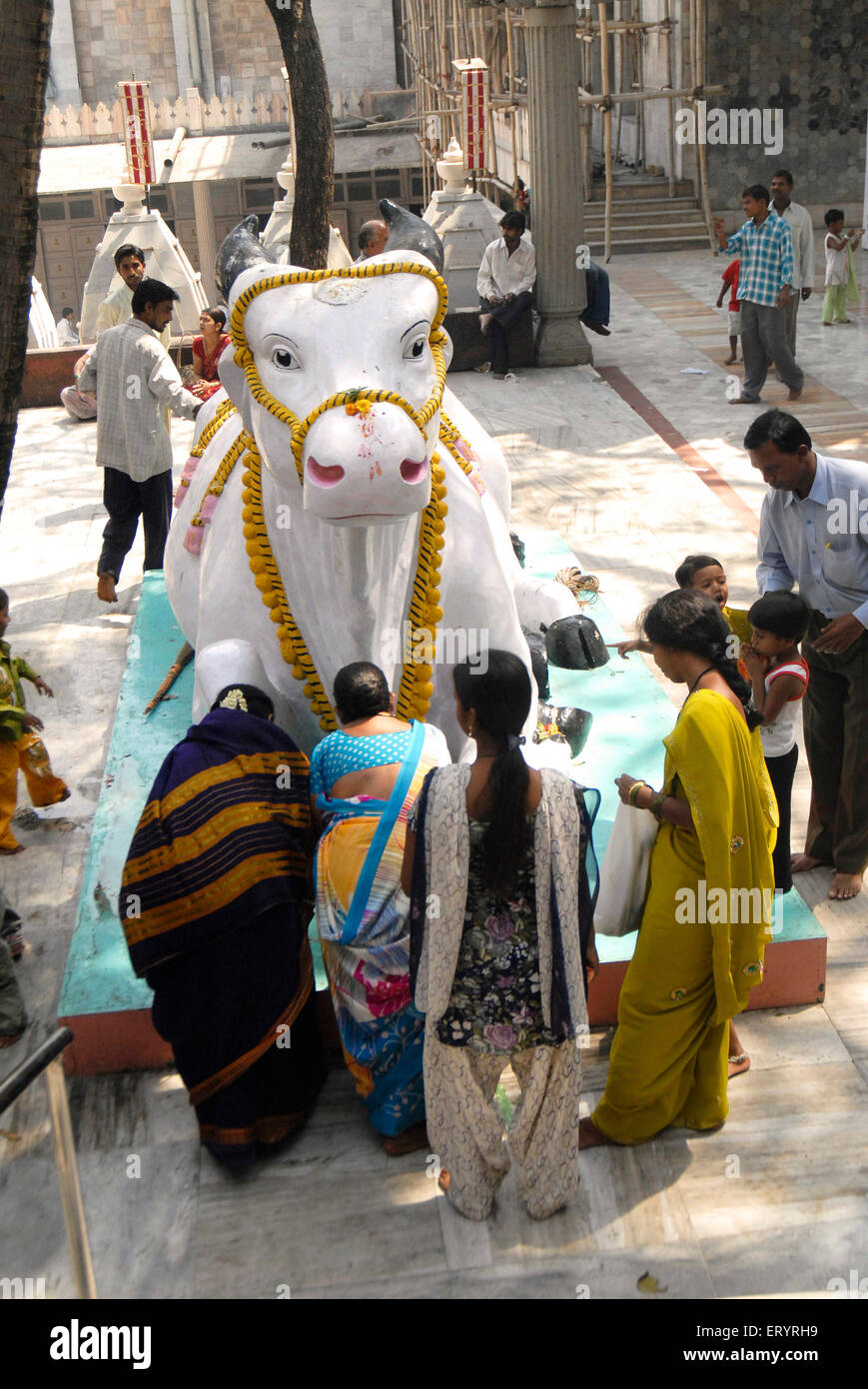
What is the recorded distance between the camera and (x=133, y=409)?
6.85 metres

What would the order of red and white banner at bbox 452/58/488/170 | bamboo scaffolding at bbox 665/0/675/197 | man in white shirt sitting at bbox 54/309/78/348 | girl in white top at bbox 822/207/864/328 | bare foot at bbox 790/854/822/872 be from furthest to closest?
bamboo scaffolding at bbox 665/0/675/197 → man in white shirt sitting at bbox 54/309/78/348 → red and white banner at bbox 452/58/488/170 → girl in white top at bbox 822/207/864/328 → bare foot at bbox 790/854/822/872

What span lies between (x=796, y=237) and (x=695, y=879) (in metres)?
9.11

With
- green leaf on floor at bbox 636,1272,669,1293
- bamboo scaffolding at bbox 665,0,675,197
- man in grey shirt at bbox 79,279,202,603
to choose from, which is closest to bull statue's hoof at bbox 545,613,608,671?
green leaf on floor at bbox 636,1272,669,1293

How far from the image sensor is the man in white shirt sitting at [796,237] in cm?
1097

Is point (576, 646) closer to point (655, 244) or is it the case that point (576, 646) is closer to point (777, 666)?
point (777, 666)

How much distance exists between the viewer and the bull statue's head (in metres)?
3.22

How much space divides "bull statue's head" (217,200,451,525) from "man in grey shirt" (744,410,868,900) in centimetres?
116

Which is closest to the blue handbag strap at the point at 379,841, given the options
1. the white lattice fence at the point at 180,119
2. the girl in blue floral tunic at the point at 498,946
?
the girl in blue floral tunic at the point at 498,946

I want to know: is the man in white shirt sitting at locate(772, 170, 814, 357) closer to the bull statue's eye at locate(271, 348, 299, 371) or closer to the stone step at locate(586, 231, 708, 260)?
the stone step at locate(586, 231, 708, 260)

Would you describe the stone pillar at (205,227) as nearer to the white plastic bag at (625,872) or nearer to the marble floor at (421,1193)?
the marble floor at (421,1193)

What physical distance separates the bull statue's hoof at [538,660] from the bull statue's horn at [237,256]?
60.6 inches

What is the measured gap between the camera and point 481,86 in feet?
49.9

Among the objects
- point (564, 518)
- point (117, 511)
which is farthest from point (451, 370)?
point (117, 511)

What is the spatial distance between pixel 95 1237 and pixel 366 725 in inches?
56.4
